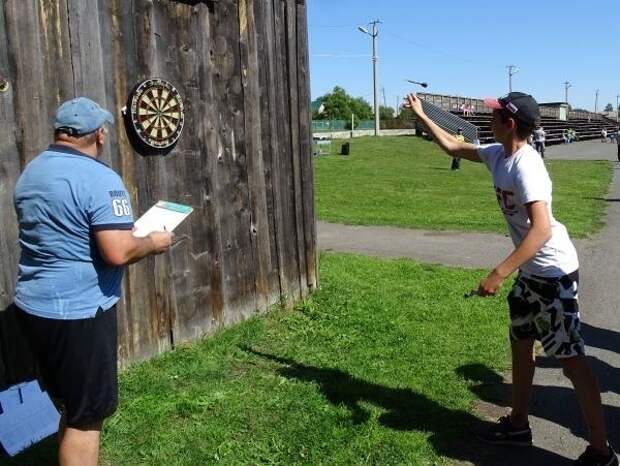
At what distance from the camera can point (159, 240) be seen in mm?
3002

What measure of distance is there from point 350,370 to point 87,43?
288 centimetres

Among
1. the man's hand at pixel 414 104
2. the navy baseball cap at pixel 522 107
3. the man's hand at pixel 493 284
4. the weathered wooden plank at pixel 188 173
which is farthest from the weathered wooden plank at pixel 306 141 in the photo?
the man's hand at pixel 493 284

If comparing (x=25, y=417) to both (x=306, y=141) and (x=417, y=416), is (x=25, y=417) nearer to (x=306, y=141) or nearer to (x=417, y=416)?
(x=417, y=416)

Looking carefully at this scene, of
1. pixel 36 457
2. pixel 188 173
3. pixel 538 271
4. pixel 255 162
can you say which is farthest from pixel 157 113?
pixel 538 271

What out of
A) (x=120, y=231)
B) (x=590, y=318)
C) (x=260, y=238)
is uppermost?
(x=120, y=231)

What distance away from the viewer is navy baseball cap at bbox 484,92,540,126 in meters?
3.43

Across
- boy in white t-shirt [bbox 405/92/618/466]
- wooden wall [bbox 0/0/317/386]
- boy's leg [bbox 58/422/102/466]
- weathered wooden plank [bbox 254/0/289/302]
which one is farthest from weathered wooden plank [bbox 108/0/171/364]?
boy in white t-shirt [bbox 405/92/618/466]

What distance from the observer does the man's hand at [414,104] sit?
4370 mm

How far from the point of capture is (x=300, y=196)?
6613 millimetres

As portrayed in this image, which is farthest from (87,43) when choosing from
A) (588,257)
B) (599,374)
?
(588,257)

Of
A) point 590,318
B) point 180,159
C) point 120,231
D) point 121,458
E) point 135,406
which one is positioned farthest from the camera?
point 590,318

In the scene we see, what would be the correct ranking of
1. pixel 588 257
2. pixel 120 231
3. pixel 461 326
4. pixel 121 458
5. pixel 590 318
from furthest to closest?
pixel 588 257, pixel 590 318, pixel 461 326, pixel 121 458, pixel 120 231

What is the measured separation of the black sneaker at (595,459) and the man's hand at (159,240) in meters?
2.40

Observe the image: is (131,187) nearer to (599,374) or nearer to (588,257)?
(599,374)
